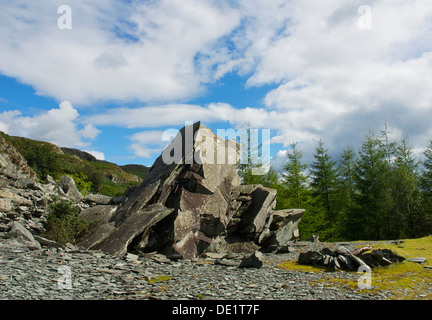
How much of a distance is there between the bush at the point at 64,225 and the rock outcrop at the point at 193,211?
93 cm

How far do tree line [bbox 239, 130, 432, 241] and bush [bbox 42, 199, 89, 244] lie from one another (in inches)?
904

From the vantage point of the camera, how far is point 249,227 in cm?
1983

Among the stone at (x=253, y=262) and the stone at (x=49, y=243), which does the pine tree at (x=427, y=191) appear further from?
the stone at (x=49, y=243)

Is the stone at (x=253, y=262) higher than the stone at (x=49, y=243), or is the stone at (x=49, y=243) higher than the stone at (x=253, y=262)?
the stone at (x=49, y=243)

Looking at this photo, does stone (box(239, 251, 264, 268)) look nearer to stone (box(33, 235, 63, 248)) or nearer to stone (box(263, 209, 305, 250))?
stone (box(263, 209, 305, 250))

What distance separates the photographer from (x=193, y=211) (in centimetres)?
1788

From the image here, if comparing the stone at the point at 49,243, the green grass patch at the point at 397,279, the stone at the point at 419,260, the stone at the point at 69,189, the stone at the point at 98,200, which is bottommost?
the green grass patch at the point at 397,279

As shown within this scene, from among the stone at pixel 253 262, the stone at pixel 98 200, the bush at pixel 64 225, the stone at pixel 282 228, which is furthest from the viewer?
the stone at pixel 98 200

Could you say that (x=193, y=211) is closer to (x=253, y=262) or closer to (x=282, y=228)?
(x=253, y=262)

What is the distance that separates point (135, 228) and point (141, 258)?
1560 mm

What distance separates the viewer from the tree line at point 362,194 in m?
32.9

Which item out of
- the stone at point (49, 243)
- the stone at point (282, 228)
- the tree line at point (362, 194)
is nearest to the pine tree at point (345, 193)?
the tree line at point (362, 194)
